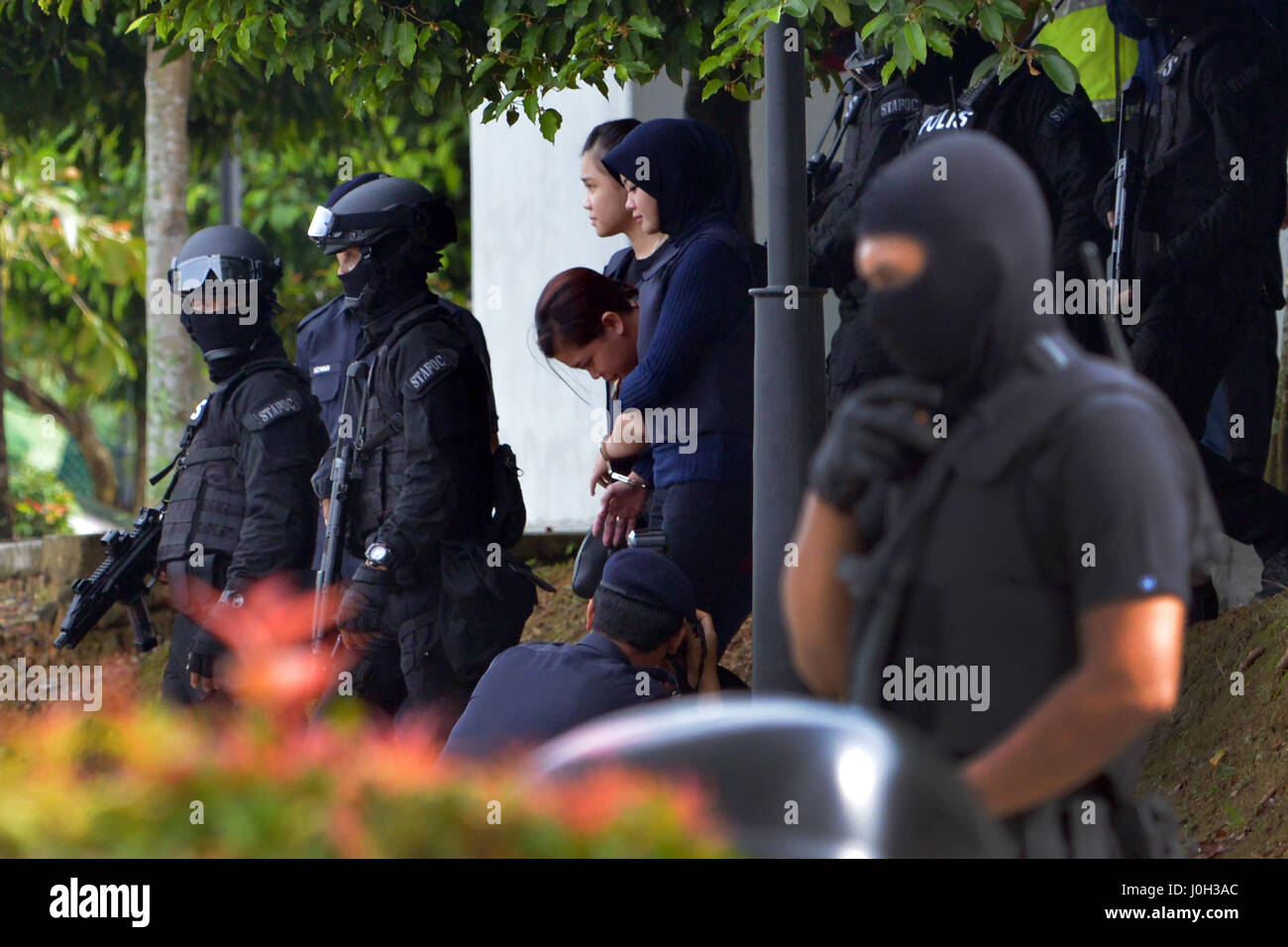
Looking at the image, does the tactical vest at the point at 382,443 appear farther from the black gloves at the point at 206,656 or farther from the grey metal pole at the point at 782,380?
the grey metal pole at the point at 782,380

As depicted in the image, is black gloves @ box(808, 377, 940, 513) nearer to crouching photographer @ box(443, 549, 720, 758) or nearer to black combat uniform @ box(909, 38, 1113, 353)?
crouching photographer @ box(443, 549, 720, 758)

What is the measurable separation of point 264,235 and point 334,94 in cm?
614

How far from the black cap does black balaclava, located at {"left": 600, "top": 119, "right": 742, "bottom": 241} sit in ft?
4.10

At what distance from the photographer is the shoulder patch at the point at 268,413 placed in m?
Result: 5.84

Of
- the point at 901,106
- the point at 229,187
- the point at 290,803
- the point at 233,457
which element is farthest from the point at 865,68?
the point at 229,187

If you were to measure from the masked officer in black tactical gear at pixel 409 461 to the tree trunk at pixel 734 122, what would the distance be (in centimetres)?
284

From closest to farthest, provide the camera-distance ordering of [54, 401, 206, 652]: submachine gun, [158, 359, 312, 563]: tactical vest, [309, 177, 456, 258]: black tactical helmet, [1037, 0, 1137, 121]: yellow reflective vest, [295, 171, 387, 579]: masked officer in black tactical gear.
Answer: [309, 177, 456, 258]: black tactical helmet, [295, 171, 387, 579]: masked officer in black tactical gear, [158, 359, 312, 563]: tactical vest, [1037, 0, 1137, 121]: yellow reflective vest, [54, 401, 206, 652]: submachine gun

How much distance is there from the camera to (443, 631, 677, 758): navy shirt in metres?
4.00

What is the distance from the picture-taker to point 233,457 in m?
6.02

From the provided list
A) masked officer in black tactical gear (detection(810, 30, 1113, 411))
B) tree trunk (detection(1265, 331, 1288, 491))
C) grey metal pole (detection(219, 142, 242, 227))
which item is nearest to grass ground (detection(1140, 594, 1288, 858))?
tree trunk (detection(1265, 331, 1288, 491))

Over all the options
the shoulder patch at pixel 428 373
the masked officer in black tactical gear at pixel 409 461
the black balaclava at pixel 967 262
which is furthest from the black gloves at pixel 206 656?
the black balaclava at pixel 967 262

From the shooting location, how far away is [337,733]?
215 centimetres

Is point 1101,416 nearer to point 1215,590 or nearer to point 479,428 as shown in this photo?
point 479,428

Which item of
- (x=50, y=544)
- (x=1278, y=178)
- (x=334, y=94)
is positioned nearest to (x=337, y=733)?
(x=1278, y=178)
